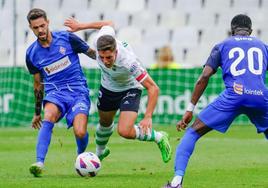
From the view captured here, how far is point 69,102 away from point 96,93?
13.0 m

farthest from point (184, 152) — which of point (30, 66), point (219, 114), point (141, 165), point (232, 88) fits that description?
point (141, 165)

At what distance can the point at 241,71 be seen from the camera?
9.60 meters

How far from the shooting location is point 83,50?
1253cm

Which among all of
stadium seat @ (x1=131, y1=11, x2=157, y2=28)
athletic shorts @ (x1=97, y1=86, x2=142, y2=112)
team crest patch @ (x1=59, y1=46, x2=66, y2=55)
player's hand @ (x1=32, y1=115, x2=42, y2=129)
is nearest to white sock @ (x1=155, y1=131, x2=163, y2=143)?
athletic shorts @ (x1=97, y1=86, x2=142, y2=112)

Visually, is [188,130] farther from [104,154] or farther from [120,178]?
[104,154]

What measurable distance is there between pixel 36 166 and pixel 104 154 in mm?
2046

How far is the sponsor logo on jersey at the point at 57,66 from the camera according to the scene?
12469 millimetres

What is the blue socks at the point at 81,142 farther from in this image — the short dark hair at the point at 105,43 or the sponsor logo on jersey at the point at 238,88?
the sponsor logo on jersey at the point at 238,88

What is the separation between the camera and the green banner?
25.3m

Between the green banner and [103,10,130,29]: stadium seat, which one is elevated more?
[103,10,130,29]: stadium seat

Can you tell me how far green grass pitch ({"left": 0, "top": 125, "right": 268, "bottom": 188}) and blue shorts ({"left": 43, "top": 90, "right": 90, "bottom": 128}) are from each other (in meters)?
0.85

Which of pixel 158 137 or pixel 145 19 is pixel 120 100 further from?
pixel 145 19

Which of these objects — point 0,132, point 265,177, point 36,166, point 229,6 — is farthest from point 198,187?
point 229,6

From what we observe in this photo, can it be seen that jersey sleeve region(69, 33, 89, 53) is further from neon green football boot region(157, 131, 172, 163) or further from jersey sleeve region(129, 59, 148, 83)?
neon green football boot region(157, 131, 172, 163)
